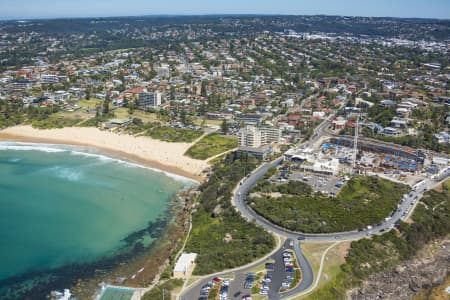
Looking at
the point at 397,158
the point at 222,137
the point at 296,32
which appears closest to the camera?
the point at 397,158

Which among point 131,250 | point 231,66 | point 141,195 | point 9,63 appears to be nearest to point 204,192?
point 141,195

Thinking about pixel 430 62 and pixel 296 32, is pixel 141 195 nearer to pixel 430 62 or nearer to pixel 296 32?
pixel 430 62

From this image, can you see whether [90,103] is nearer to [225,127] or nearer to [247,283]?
[225,127]

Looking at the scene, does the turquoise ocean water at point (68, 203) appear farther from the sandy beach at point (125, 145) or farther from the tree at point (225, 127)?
the tree at point (225, 127)

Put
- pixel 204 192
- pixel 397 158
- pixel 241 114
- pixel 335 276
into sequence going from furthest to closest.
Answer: pixel 241 114 → pixel 397 158 → pixel 204 192 → pixel 335 276

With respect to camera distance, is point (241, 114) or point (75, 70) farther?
point (75, 70)

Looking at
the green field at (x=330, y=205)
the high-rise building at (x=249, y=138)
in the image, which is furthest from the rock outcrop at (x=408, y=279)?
the high-rise building at (x=249, y=138)
